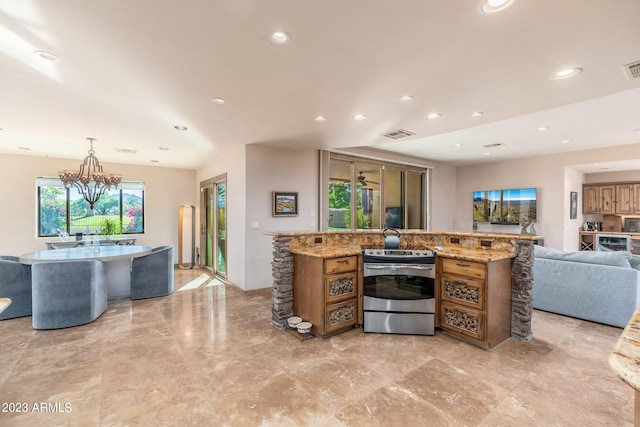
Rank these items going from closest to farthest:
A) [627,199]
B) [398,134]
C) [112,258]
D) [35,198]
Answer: [112,258] < [398,134] < [35,198] < [627,199]

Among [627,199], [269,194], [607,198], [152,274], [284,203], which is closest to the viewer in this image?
[152,274]

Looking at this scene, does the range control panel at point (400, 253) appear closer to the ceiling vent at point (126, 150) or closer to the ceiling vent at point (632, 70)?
the ceiling vent at point (632, 70)

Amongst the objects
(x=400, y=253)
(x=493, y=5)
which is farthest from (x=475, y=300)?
(x=493, y=5)

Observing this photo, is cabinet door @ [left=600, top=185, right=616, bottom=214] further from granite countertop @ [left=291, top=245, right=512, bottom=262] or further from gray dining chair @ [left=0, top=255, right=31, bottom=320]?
gray dining chair @ [left=0, top=255, right=31, bottom=320]

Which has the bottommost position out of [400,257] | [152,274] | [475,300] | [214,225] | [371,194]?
[152,274]

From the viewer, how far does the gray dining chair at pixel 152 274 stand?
4684 mm

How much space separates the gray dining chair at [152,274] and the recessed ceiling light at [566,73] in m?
5.50

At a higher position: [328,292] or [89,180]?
[89,180]

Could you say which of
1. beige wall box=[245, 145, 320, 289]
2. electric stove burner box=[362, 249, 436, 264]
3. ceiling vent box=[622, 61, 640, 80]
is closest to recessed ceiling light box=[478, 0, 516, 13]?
ceiling vent box=[622, 61, 640, 80]

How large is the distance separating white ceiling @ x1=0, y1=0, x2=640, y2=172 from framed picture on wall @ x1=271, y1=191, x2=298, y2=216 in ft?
4.22

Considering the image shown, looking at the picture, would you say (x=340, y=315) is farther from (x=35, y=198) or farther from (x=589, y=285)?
(x=35, y=198)

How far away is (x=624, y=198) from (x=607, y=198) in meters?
0.31

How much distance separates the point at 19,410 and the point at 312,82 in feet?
11.0

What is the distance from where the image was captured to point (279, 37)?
1.99 meters
